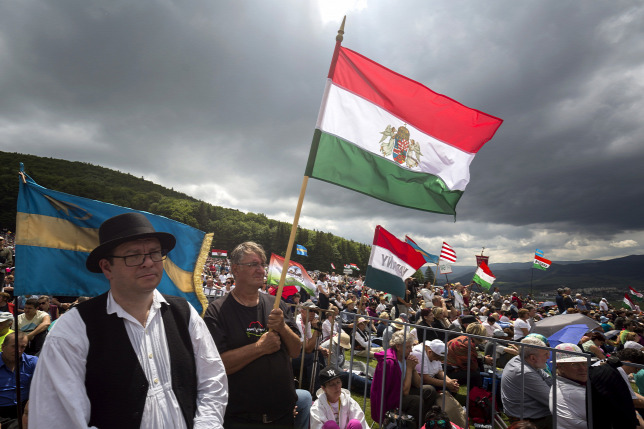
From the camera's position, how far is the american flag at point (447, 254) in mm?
18284

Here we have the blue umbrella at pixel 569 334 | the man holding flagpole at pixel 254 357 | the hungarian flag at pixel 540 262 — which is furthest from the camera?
the hungarian flag at pixel 540 262

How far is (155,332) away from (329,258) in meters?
103

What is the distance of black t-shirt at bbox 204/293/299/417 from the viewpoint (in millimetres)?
2639

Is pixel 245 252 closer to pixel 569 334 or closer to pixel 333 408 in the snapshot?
pixel 333 408

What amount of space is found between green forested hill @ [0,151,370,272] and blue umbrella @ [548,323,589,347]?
84.0m

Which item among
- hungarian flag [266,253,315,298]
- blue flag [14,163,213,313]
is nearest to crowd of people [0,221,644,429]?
blue flag [14,163,213,313]

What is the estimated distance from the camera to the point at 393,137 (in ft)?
12.6

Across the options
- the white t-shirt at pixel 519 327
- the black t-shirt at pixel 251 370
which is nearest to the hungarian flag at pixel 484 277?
the white t-shirt at pixel 519 327

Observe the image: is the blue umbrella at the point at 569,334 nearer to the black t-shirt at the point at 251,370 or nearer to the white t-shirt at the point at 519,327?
the white t-shirt at the point at 519,327

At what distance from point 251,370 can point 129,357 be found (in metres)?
1.20

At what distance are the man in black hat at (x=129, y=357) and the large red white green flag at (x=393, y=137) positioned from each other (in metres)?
1.79

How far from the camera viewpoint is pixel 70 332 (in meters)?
1.58

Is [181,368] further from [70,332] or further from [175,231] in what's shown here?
[175,231]

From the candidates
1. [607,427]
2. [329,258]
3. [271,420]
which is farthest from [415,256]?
[329,258]
